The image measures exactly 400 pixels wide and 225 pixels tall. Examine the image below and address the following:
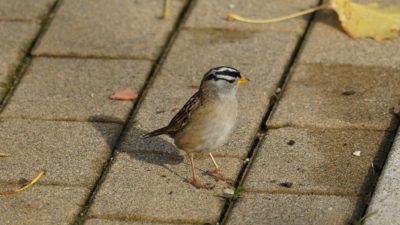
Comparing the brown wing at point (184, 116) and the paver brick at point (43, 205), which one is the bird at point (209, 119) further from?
the paver brick at point (43, 205)

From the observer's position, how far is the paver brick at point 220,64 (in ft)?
23.2

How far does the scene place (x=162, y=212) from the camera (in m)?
6.13

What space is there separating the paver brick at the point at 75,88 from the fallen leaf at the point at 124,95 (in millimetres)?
38

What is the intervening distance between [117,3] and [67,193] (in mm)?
3059

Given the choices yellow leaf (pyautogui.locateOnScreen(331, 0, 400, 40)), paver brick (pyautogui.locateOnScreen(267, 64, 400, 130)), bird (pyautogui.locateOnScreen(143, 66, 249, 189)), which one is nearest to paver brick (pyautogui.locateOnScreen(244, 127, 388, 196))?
paver brick (pyautogui.locateOnScreen(267, 64, 400, 130))

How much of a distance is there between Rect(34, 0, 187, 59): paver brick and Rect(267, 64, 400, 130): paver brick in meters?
1.35

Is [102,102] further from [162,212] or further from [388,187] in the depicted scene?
[388,187]

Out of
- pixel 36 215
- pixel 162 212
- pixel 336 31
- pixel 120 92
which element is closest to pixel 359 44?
pixel 336 31

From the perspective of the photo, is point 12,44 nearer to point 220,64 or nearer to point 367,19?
point 220,64

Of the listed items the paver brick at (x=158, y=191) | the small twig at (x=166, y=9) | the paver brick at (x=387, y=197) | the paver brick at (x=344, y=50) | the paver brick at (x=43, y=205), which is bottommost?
the small twig at (x=166, y=9)

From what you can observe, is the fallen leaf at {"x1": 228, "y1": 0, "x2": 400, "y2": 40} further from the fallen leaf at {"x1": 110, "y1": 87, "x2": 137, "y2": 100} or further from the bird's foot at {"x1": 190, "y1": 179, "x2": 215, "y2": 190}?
the bird's foot at {"x1": 190, "y1": 179, "x2": 215, "y2": 190}

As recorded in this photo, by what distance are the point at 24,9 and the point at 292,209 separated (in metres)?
3.91

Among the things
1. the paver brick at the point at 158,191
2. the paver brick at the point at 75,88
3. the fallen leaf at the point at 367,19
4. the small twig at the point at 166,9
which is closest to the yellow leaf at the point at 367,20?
the fallen leaf at the point at 367,19

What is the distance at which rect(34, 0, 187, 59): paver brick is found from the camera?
8.26 m
